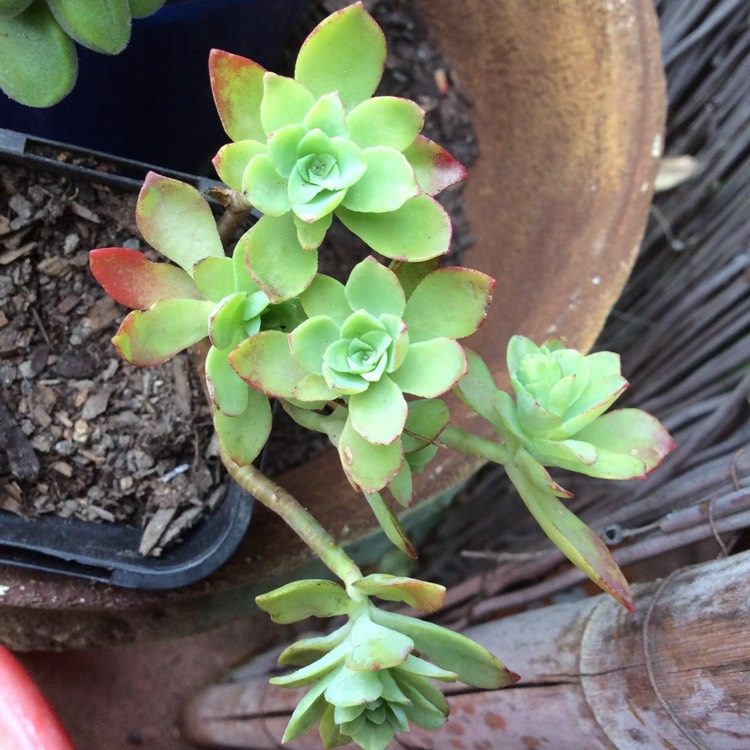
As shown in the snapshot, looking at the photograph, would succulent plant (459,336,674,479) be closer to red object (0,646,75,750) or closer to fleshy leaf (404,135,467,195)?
fleshy leaf (404,135,467,195)

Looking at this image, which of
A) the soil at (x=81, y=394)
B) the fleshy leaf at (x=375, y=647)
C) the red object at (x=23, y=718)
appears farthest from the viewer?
the soil at (x=81, y=394)

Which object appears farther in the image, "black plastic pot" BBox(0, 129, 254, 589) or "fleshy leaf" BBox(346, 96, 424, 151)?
"black plastic pot" BBox(0, 129, 254, 589)

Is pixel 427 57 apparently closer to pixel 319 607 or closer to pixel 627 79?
pixel 627 79

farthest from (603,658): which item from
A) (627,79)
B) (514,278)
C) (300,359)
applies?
(627,79)

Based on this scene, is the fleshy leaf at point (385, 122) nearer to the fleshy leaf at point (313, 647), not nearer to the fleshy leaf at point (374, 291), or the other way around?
the fleshy leaf at point (374, 291)

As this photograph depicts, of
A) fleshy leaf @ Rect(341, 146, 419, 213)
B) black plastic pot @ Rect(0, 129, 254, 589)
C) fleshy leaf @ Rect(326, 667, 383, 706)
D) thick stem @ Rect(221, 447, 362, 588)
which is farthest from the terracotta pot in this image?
fleshy leaf @ Rect(341, 146, 419, 213)

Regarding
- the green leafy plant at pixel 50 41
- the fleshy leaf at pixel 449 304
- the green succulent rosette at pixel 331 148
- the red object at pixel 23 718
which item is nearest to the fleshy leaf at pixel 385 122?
the green succulent rosette at pixel 331 148
